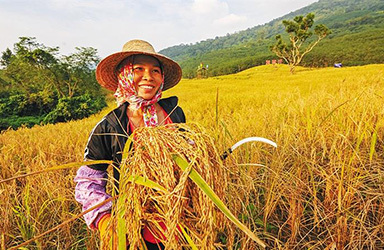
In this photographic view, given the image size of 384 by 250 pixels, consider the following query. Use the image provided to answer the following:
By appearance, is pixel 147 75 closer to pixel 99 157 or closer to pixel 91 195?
pixel 99 157

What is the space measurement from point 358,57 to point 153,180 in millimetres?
55274

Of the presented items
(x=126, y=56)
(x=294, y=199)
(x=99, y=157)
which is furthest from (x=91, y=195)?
(x=294, y=199)

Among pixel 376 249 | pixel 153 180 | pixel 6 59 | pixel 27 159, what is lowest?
pixel 376 249

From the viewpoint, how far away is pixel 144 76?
1.25 m

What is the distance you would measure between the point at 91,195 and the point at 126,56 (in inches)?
34.3

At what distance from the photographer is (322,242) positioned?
0.96 meters

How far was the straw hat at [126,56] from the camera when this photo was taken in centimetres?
122

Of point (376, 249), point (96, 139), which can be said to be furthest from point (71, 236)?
point (376, 249)

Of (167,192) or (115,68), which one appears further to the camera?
(115,68)

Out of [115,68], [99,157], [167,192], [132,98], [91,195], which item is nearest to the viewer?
[167,192]

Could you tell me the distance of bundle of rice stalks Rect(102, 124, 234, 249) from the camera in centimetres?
53

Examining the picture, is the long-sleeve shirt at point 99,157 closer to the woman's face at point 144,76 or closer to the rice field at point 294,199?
the woman's face at point 144,76

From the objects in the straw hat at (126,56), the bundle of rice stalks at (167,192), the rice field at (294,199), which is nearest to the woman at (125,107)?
the straw hat at (126,56)

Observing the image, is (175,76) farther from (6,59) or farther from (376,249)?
(6,59)
